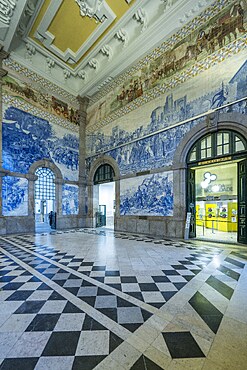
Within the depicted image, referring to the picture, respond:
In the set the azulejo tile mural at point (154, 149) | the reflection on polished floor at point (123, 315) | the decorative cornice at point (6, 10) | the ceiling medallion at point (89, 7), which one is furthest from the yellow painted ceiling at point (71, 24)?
the reflection on polished floor at point (123, 315)

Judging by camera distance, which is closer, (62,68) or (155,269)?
(155,269)

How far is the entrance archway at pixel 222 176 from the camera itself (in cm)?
677

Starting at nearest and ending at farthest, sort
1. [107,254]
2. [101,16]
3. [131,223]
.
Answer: [107,254], [101,16], [131,223]

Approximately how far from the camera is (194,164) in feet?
26.3

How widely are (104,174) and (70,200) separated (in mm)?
3188

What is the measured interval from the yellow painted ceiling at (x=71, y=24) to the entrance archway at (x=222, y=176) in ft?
27.4

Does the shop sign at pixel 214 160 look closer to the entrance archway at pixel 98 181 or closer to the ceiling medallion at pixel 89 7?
the entrance archway at pixel 98 181

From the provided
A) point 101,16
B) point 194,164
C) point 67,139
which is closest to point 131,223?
point 194,164

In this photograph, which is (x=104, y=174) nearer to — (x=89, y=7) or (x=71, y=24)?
(x=71, y=24)

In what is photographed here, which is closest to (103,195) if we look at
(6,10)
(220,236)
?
(220,236)

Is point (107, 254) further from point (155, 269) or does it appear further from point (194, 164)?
point (194, 164)

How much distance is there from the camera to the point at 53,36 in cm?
1038

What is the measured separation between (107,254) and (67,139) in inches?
407

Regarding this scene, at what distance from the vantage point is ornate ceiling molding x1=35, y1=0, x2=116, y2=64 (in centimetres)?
899
